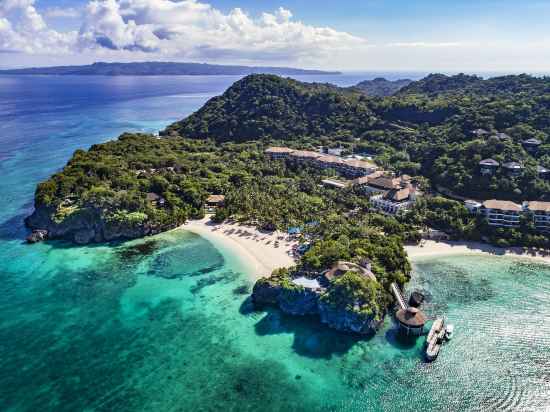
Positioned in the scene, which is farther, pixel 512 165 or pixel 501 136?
pixel 501 136

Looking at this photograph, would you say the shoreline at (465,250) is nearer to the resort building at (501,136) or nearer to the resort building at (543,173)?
the resort building at (543,173)

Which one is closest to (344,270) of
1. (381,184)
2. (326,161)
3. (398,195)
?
(398,195)

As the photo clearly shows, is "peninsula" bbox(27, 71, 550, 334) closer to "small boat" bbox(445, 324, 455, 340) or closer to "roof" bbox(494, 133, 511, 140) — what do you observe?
"roof" bbox(494, 133, 511, 140)

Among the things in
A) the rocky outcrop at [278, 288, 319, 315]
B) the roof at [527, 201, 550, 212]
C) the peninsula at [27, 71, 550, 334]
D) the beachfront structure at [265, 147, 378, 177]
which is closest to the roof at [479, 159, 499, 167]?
the peninsula at [27, 71, 550, 334]

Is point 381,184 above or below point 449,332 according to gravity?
above

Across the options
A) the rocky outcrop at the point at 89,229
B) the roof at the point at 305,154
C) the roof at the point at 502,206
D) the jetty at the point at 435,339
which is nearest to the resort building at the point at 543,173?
the roof at the point at 502,206

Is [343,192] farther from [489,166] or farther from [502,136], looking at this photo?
[502,136]

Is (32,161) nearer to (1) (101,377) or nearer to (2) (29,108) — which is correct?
(1) (101,377)
